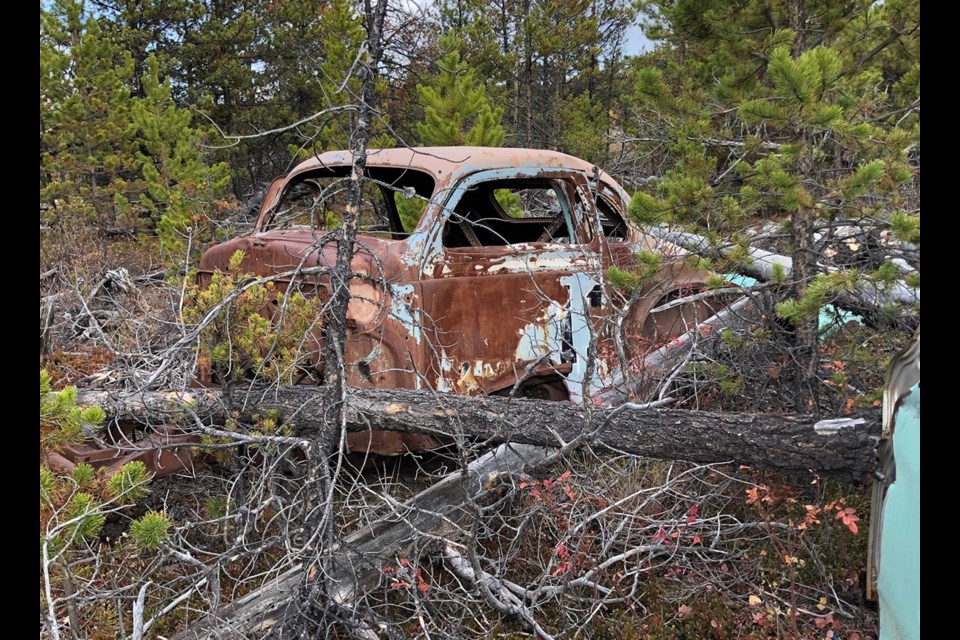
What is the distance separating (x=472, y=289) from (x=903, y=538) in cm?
244

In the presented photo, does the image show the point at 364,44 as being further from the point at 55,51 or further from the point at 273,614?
the point at 55,51

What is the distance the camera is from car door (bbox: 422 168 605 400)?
3.67 metres

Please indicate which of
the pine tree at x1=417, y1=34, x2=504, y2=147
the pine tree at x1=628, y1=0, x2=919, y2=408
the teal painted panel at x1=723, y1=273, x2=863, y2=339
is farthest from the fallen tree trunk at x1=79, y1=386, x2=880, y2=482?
the pine tree at x1=417, y1=34, x2=504, y2=147

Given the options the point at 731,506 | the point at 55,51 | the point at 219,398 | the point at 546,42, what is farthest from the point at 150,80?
the point at 731,506

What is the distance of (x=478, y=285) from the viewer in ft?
12.5

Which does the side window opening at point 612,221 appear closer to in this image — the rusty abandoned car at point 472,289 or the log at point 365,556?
the rusty abandoned car at point 472,289

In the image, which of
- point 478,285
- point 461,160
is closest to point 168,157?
point 461,160

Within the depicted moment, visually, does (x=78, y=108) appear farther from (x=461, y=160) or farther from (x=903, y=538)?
(x=903, y=538)

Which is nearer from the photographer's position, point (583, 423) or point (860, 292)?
point (583, 423)

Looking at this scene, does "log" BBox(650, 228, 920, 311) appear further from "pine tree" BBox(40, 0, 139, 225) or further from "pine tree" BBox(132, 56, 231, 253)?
"pine tree" BBox(40, 0, 139, 225)

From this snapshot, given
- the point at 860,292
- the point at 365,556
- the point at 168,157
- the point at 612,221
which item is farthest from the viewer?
the point at 168,157

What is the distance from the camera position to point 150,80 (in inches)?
470

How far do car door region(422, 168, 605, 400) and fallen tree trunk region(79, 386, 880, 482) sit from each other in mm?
402

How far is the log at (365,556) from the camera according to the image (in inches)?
100.0
